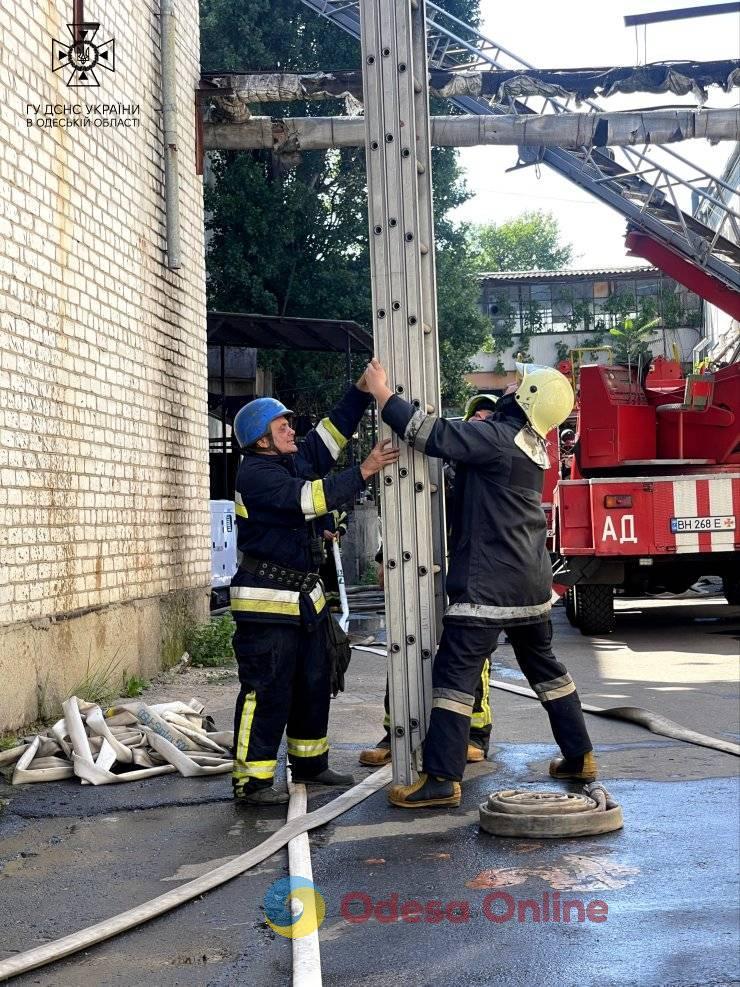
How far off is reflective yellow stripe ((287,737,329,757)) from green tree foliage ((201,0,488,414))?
57.7 feet

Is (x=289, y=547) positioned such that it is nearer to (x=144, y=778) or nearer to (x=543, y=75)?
(x=144, y=778)

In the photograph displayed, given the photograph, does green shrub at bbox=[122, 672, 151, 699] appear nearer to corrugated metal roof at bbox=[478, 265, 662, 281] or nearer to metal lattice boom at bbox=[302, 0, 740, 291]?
metal lattice boom at bbox=[302, 0, 740, 291]

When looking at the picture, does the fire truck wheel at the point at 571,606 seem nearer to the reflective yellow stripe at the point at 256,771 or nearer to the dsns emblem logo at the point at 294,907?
the reflective yellow stripe at the point at 256,771

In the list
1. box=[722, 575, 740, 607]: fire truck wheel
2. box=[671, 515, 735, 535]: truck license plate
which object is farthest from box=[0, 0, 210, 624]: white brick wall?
box=[722, 575, 740, 607]: fire truck wheel

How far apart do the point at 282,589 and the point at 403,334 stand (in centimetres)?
126

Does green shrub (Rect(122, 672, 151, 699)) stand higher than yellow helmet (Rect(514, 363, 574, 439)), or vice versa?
yellow helmet (Rect(514, 363, 574, 439))

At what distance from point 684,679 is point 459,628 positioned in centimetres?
432

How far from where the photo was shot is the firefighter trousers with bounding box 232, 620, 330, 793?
18.0ft

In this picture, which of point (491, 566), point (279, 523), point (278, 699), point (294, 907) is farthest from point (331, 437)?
point (294, 907)

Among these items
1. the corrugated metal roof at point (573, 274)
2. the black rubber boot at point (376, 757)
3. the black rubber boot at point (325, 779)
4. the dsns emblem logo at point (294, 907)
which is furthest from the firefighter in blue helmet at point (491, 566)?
the corrugated metal roof at point (573, 274)

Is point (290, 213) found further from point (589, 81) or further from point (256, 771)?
point (256, 771)

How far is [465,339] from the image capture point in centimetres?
2633

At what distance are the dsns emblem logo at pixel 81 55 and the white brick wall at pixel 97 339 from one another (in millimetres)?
80

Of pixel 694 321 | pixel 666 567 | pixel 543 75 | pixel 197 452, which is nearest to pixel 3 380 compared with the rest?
pixel 197 452
